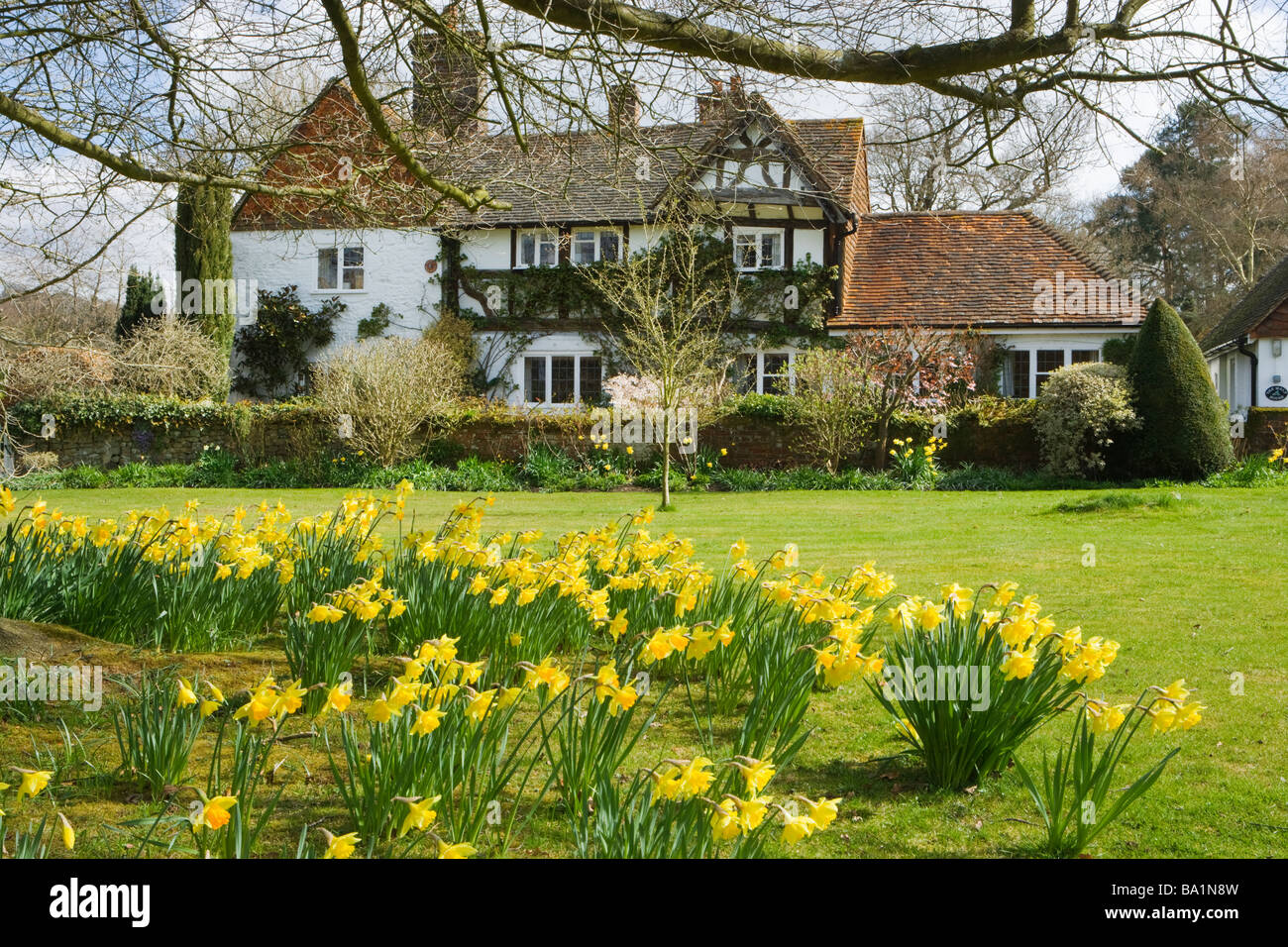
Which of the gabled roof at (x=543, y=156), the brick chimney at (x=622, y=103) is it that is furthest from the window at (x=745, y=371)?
the brick chimney at (x=622, y=103)

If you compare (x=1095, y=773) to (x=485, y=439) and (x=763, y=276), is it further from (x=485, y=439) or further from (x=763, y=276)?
(x=763, y=276)

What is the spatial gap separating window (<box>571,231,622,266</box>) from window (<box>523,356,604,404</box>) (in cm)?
260

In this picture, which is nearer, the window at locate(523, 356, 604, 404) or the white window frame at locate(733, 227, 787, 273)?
the white window frame at locate(733, 227, 787, 273)

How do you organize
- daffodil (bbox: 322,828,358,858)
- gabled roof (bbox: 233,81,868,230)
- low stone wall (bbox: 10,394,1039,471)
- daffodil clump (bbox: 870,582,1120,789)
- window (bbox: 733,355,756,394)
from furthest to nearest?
window (bbox: 733,355,756,394)
low stone wall (bbox: 10,394,1039,471)
gabled roof (bbox: 233,81,868,230)
daffodil clump (bbox: 870,582,1120,789)
daffodil (bbox: 322,828,358,858)

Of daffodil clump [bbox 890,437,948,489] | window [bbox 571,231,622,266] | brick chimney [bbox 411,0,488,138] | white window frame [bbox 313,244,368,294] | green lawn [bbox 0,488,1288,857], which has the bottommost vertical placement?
green lawn [bbox 0,488,1288,857]

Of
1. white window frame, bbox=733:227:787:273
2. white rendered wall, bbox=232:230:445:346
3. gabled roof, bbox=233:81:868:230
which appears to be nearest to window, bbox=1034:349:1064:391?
white window frame, bbox=733:227:787:273

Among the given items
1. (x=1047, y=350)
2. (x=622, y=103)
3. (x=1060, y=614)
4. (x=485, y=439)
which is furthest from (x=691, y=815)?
(x=1047, y=350)

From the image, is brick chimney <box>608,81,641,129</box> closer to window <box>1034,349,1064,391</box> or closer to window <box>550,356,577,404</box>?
window <box>550,356,577,404</box>

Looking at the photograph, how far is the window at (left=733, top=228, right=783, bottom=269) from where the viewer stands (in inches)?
1013

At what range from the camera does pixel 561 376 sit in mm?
26984

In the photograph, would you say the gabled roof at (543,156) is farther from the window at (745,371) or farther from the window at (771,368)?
the window at (771,368)

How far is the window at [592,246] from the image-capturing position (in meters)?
26.9
